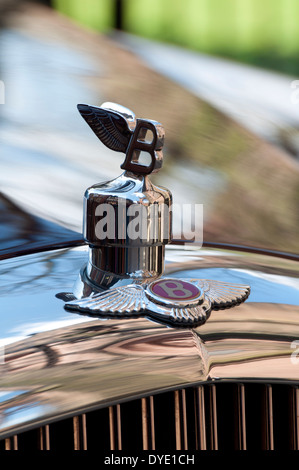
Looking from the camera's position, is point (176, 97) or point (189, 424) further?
point (176, 97)

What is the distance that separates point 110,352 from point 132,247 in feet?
0.45

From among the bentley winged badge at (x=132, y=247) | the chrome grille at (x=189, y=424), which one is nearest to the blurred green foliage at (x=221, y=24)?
the bentley winged badge at (x=132, y=247)

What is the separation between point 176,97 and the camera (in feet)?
3.67

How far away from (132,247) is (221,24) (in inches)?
26.4

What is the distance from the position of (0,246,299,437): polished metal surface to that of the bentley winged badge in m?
0.02

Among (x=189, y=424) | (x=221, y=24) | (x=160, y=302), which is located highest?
(x=221, y=24)

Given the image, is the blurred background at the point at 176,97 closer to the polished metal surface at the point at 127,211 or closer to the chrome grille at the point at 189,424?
the polished metal surface at the point at 127,211

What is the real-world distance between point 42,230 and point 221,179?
0.37m

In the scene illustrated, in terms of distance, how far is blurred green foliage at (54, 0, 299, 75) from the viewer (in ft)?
3.60

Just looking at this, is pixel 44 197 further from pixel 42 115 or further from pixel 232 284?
pixel 232 284

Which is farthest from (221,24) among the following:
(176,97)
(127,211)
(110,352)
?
(110,352)

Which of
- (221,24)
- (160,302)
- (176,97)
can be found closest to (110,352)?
(160,302)

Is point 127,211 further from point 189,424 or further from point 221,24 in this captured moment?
point 221,24

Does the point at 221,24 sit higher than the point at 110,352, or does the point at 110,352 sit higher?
the point at 221,24
